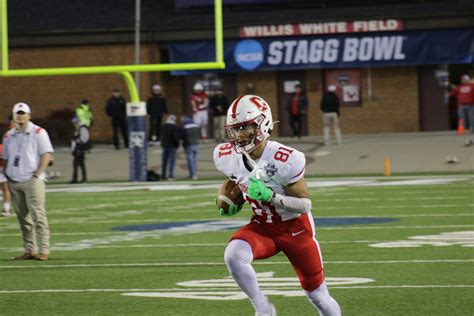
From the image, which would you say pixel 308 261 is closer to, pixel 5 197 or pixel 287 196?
pixel 287 196

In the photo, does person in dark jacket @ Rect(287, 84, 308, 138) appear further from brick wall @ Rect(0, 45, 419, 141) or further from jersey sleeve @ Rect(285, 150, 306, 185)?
jersey sleeve @ Rect(285, 150, 306, 185)

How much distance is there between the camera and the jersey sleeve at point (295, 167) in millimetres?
7641

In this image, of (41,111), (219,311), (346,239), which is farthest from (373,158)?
(219,311)

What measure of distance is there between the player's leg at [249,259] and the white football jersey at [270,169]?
16 centimetres

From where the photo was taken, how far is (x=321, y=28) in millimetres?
35250

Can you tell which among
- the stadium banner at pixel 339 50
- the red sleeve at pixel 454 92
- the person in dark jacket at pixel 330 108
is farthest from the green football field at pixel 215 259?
the stadium banner at pixel 339 50

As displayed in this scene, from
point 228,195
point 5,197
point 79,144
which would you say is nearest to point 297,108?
point 79,144

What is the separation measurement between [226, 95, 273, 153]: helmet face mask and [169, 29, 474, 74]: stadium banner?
2637 centimetres

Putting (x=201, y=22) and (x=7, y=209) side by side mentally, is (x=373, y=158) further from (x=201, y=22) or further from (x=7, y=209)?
(x=7, y=209)

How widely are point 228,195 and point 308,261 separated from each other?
2.18 ft

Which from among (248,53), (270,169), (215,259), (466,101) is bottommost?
(215,259)

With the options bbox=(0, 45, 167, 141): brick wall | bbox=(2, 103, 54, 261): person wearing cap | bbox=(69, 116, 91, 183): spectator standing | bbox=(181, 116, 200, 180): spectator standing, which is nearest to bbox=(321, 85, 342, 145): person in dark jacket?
bbox=(181, 116, 200, 180): spectator standing

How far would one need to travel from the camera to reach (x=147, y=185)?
24.8 metres

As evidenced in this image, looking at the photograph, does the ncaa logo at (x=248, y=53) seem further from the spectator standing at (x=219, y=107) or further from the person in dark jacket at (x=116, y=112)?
the person in dark jacket at (x=116, y=112)
